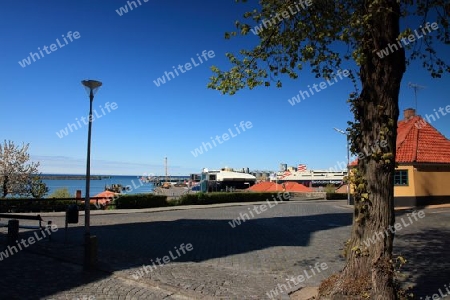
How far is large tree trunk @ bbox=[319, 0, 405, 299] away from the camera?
20.2 ft

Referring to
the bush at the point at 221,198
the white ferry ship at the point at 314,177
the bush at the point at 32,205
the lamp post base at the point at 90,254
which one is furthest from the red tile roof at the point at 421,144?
the white ferry ship at the point at 314,177

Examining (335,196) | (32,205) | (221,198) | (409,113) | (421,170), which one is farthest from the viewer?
(335,196)

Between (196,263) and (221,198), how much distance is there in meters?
25.6

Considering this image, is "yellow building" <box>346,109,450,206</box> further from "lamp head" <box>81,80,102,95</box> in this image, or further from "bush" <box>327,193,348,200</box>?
"lamp head" <box>81,80,102,95</box>

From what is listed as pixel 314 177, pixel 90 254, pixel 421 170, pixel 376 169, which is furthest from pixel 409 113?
pixel 314 177

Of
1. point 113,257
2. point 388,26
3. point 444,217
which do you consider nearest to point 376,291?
point 388,26

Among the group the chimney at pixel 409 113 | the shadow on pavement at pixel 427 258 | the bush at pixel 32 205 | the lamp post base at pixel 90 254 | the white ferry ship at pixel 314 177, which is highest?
the chimney at pixel 409 113

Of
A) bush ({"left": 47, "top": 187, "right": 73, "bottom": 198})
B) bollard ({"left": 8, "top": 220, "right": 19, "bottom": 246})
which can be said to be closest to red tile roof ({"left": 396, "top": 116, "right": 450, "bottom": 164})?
bollard ({"left": 8, "top": 220, "right": 19, "bottom": 246})

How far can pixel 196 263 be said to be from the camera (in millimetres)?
9961

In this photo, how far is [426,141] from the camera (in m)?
29.6

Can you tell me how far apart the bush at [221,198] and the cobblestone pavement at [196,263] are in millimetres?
15769

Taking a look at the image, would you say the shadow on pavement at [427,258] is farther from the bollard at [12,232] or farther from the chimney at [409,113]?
the chimney at [409,113]

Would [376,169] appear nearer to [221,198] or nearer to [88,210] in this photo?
[88,210]

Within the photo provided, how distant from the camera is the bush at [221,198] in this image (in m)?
32.8
